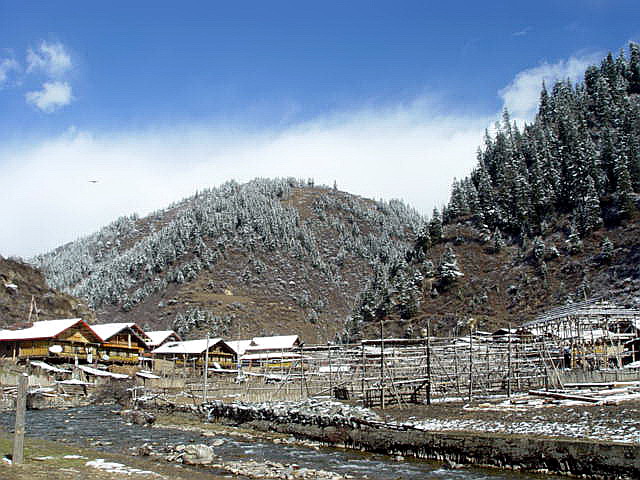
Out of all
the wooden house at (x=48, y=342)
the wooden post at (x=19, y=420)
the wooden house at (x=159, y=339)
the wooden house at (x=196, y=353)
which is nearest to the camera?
the wooden post at (x=19, y=420)

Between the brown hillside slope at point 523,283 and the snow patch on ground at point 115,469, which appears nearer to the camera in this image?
the snow patch on ground at point 115,469

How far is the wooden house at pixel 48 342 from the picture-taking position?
55625 millimetres

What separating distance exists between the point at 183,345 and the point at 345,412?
182 ft

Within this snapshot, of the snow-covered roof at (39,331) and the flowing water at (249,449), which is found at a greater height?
the snow-covered roof at (39,331)

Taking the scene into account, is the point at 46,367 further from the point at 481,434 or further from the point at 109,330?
the point at 481,434

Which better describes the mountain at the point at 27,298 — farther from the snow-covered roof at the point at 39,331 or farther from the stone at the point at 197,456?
the stone at the point at 197,456

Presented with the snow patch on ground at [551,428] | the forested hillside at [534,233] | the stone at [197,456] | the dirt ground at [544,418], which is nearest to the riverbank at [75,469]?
the stone at [197,456]

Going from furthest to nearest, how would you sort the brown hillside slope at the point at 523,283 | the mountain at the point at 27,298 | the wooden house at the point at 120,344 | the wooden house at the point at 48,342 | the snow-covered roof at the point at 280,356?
the mountain at the point at 27,298
the wooden house at the point at 120,344
the brown hillside slope at the point at 523,283
the wooden house at the point at 48,342
the snow-covered roof at the point at 280,356

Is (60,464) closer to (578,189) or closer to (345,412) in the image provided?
(345,412)

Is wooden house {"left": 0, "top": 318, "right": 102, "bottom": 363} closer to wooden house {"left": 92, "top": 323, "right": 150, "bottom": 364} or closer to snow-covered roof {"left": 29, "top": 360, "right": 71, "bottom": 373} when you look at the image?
snow-covered roof {"left": 29, "top": 360, "right": 71, "bottom": 373}

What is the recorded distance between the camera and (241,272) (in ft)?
463

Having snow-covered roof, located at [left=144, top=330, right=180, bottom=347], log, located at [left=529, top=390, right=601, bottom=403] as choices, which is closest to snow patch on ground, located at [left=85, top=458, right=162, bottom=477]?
log, located at [left=529, top=390, right=601, bottom=403]

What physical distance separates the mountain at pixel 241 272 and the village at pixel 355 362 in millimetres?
35235

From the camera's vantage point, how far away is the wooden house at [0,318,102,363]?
182ft
